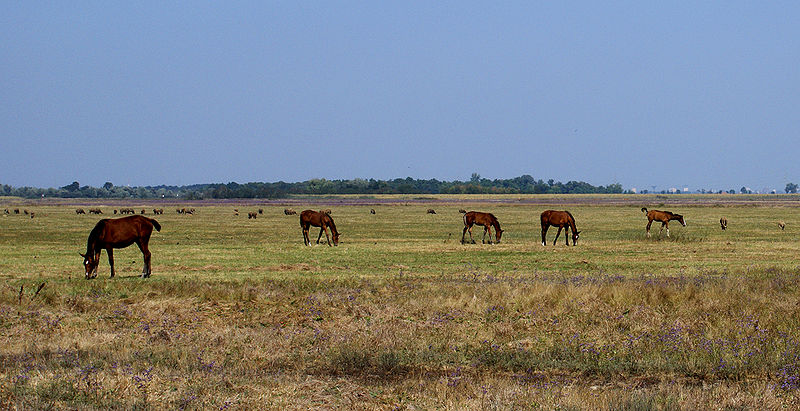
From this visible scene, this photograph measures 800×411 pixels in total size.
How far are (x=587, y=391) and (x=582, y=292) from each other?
688 cm

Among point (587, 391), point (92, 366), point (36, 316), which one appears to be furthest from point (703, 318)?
point (36, 316)

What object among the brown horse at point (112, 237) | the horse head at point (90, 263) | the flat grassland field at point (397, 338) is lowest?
the flat grassland field at point (397, 338)

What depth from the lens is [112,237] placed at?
20875 mm

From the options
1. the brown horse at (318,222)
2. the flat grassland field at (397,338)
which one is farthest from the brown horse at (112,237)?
the brown horse at (318,222)

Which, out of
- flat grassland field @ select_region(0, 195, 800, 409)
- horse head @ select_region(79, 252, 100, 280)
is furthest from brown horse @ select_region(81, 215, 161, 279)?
flat grassland field @ select_region(0, 195, 800, 409)

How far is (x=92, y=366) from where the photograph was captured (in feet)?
38.4

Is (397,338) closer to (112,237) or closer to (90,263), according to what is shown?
(112,237)

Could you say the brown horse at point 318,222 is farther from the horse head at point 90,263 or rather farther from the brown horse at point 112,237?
the horse head at point 90,263

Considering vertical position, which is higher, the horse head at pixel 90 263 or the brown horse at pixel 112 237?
the brown horse at pixel 112 237

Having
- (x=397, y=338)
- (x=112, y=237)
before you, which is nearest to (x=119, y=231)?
(x=112, y=237)

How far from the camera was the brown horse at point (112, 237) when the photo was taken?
2072 cm

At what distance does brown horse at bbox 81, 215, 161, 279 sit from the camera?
20.7m

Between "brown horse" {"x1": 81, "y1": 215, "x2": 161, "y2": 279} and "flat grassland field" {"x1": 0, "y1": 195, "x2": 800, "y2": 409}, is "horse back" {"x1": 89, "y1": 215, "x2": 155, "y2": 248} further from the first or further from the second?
"flat grassland field" {"x1": 0, "y1": 195, "x2": 800, "y2": 409}

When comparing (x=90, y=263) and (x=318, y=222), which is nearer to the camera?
(x=90, y=263)
